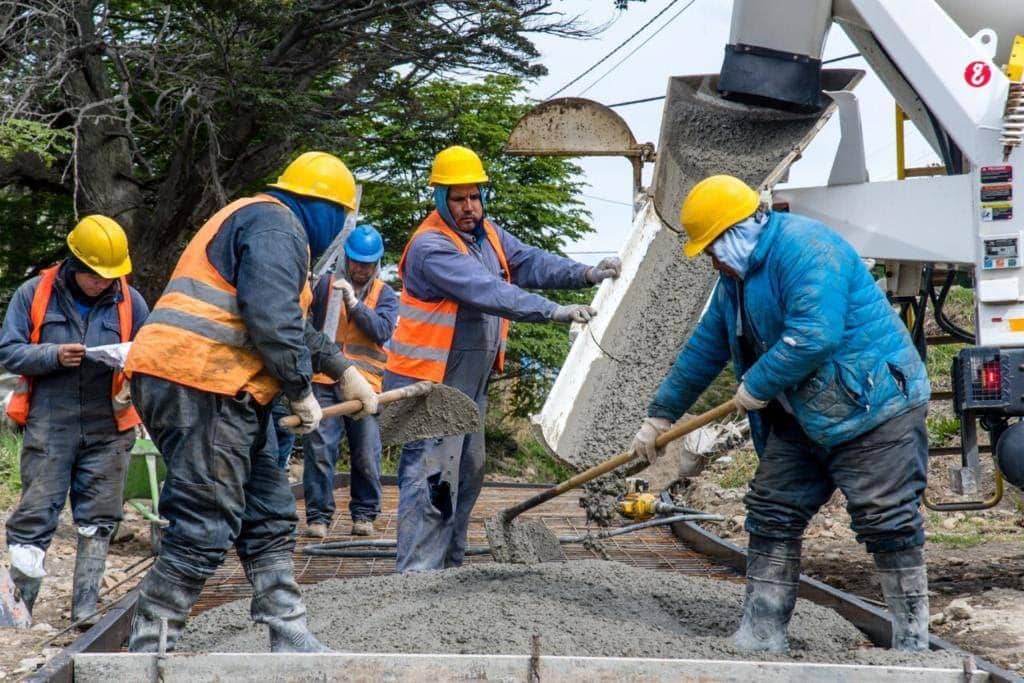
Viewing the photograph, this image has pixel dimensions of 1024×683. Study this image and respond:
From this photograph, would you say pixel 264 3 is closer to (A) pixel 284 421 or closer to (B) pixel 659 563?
(B) pixel 659 563

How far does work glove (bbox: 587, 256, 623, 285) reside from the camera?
5570mm

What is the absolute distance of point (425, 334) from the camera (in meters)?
5.24

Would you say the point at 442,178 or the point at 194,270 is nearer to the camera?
the point at 194,270

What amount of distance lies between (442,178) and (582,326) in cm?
113

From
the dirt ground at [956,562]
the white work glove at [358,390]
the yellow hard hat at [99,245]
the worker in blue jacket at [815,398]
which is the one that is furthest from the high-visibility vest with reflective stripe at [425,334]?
the dirt ground at [956,562]

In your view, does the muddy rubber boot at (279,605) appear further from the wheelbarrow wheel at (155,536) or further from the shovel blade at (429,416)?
the wheelbarrow wheel at (155,536)

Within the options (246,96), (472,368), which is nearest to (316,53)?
(246,96)

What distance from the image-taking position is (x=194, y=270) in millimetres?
3705

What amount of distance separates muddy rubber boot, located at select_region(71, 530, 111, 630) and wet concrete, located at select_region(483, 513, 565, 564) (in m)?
1.65

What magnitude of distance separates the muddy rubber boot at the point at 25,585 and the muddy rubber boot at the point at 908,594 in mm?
3322

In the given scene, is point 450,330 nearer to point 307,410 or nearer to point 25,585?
point 307,410

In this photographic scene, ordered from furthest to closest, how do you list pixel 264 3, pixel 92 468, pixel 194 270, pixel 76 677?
pixel 264 3
pixel 92 468
pixel 194 270
pixel 76 677

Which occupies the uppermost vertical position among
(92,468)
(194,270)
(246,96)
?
(246,96)

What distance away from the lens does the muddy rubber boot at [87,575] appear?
199 inches
